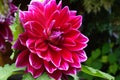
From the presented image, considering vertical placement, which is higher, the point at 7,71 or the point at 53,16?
the point at 53,16

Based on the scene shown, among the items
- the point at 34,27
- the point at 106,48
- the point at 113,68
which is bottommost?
the point at 113,68

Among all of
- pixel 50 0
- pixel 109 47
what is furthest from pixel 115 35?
pixel 50 0

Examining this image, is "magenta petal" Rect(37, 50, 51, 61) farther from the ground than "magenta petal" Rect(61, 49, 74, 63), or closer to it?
farther from the ground

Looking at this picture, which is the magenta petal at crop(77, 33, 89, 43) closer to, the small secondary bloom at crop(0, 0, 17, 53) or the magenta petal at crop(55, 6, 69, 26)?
the magenta petal at crop(55, 6, 69, 26)

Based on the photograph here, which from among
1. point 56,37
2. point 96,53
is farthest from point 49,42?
point 96,53

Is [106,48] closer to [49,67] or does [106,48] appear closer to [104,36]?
[104,36]

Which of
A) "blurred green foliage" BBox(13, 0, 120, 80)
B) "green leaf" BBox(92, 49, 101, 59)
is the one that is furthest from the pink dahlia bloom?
"green leaf" BBox(92, 49, 101, 59)

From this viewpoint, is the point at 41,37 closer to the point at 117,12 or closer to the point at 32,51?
the point at 32,51
